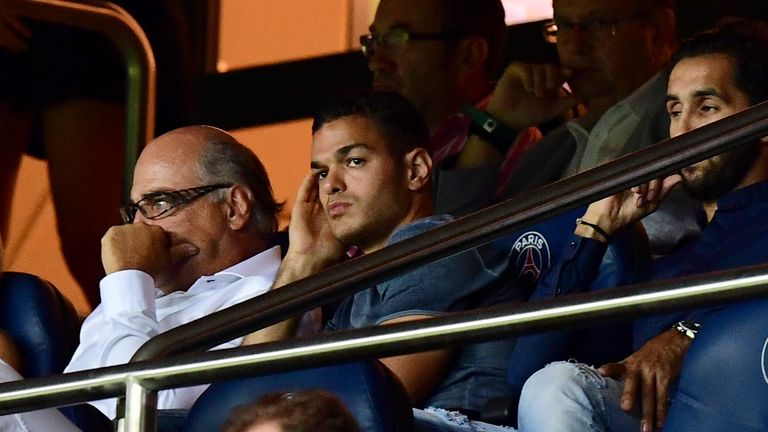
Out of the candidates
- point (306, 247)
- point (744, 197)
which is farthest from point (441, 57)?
point (744, 197)

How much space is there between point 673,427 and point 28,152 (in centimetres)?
215

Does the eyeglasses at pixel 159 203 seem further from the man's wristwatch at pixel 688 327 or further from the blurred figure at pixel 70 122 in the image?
the man's wristwatch at pixel 688 327

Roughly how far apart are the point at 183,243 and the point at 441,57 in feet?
2.32

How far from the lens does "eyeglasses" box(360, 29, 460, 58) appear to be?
3.21m

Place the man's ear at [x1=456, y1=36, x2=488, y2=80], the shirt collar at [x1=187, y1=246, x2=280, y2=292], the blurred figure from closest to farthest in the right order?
the shirt collar at [x1=187, y1=246, x2=280, y2=292] < the man's ear at [x1=456, y1=36, x2=488, y2=80] < the blurred figure

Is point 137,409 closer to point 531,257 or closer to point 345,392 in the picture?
point 345,392

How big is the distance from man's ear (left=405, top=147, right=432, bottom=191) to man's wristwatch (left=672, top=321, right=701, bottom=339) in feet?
Answer: 2.04

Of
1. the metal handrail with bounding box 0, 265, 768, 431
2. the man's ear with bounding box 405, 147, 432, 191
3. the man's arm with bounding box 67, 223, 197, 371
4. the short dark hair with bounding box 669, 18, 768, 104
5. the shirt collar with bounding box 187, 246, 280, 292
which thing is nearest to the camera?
the metal handrail with bounding box 0, 265, 768, 431

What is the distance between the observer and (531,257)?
2389mm

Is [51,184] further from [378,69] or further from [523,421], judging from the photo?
[523,421]

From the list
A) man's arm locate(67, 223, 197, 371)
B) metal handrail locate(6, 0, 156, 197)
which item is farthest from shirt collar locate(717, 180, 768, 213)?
metal handrail locate(6, 0, 156, 197)

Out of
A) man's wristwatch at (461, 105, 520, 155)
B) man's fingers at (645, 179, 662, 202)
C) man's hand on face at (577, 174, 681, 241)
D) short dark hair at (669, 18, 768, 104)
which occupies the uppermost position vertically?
short dark hair at (669, 18, 768, 104)

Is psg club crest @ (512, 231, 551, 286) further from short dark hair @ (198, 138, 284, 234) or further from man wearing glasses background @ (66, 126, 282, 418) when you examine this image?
short dark hair @ (198, 138, 284, 234)

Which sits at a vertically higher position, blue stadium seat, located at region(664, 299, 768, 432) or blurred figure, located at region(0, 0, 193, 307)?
blurred figure, located at region(0, 0, 193, 307)
